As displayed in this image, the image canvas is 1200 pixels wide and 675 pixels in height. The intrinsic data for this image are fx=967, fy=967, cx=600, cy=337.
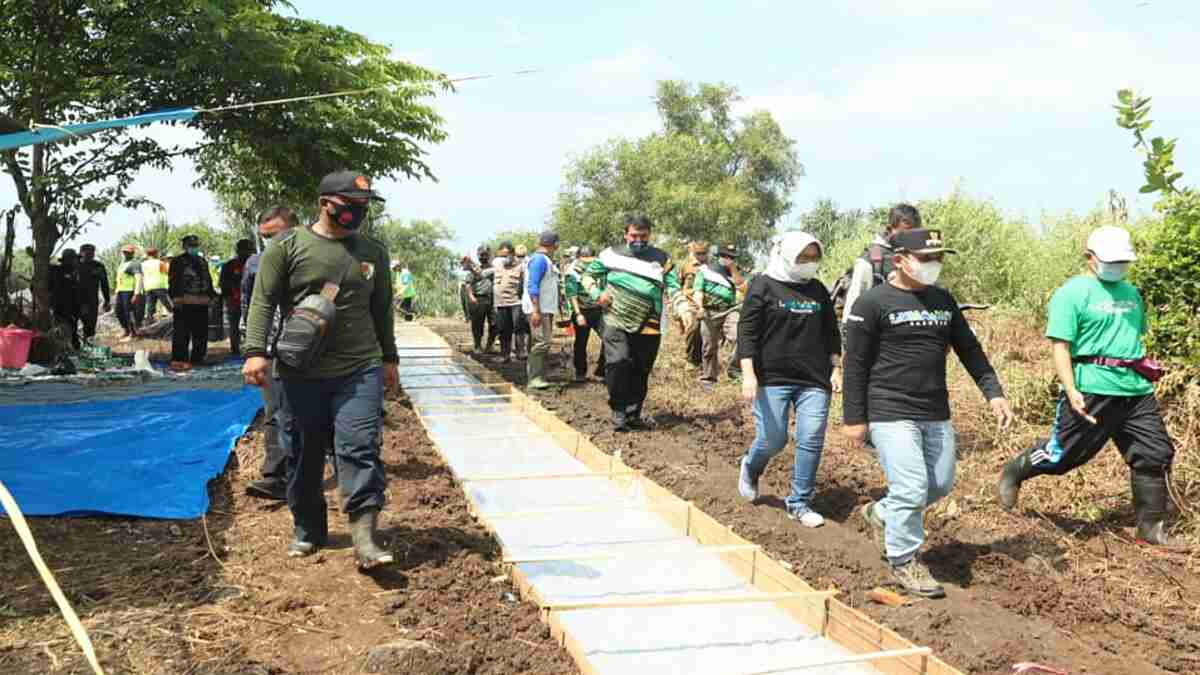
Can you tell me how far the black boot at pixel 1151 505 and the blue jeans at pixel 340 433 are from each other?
3.84 m

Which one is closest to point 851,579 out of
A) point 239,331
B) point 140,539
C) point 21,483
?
point 140,539

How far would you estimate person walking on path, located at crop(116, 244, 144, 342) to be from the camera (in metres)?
15.6

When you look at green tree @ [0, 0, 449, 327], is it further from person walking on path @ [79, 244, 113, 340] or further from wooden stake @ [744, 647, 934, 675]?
wooden stake @ [744, 647, 934, 675]

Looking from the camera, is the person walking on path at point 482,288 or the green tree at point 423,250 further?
the green tree at point 423,250

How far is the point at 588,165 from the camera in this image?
4575 centimetres

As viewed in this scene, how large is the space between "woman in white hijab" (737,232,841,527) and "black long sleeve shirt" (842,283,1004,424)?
2.60 feet

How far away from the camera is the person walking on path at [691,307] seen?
11320 millimetres

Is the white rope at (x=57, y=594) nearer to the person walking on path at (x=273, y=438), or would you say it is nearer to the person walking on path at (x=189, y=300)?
the person walking on path at (x=273, y=438)

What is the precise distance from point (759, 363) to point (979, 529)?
1488mm

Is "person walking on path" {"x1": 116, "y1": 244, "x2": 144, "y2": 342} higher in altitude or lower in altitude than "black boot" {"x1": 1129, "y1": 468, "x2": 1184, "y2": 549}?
higher

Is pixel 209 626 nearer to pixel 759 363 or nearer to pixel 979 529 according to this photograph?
pixel 759 363

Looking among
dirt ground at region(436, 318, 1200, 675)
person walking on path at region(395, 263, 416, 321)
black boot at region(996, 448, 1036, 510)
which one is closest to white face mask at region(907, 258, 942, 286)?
dirt ground at region(436, 318, 1200, 675)

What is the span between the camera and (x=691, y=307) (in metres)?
11.2

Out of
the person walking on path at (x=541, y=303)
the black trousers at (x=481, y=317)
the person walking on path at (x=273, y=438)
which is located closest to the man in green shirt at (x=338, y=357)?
the person walking on path at (x=273, y=438)
